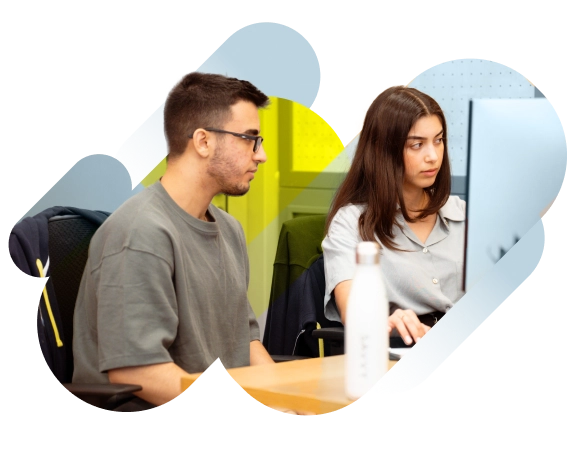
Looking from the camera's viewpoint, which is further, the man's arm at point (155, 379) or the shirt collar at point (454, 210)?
the shirt collar at point (454, 210)

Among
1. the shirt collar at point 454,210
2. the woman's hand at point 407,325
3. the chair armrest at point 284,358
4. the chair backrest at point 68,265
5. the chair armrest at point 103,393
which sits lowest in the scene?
the chair armrest at point 103,393

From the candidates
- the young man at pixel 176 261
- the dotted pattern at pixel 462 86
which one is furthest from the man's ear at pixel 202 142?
the dotted pattern at pixel 462 86

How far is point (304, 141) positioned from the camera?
1640 millimetres

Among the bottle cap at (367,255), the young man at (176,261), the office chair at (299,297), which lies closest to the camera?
the bottle cap at (367,255)

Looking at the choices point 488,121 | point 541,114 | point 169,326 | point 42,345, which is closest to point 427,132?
point 488,121

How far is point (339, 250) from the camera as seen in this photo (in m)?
1.62

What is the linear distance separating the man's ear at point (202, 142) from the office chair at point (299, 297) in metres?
0.25

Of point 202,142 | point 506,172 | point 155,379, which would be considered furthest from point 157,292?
point 506,172

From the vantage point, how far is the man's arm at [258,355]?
5.21 ft

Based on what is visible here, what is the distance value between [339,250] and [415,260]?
14 cm

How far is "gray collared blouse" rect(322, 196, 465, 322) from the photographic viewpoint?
160cm

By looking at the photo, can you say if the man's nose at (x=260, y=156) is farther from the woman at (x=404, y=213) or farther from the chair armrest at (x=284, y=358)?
the chair armrest at (x=284, y=358)

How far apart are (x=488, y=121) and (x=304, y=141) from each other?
343mm

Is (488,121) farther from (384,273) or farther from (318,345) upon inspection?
(318,345)
